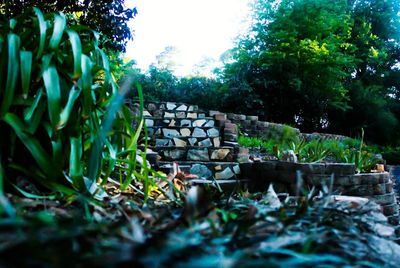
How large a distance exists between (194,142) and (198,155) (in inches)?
35.1

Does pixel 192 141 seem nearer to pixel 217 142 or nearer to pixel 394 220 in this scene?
pixel 217 142

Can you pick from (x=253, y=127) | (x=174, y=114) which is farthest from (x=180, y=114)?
(x=253, y=127)

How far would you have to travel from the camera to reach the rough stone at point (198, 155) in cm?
466

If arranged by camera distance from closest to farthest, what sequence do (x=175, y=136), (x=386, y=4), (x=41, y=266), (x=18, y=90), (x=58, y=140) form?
(x=41, y=266) < (x=58, y=140) < (x=18, y=90) < (x=175, y=136) < (x=386, y=4)

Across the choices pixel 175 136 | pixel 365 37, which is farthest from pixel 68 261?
pixel 365 37

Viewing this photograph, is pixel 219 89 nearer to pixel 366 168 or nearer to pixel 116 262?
pixel 366 168

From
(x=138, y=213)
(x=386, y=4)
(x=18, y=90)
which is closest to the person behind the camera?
(x=138, y=213)

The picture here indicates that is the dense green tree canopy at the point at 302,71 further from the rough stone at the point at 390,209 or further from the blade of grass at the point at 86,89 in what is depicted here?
the blade of grass at the point at 86,89

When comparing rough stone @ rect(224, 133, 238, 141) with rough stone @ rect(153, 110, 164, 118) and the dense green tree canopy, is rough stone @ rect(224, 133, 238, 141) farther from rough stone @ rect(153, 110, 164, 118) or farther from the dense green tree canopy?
the dense green tree canopy

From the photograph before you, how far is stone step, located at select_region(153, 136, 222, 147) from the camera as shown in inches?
213

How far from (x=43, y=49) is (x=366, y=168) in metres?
4.13

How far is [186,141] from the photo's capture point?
18.2 feet

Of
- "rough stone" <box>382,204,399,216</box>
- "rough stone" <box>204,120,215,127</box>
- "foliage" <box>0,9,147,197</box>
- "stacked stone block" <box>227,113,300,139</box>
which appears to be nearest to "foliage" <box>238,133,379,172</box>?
"rough stone" <box>382,204,399,216</box>

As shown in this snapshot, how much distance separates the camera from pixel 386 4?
2136cm
